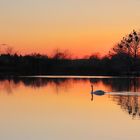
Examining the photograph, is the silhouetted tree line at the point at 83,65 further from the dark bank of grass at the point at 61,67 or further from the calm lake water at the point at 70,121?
the calm lake water at the point at 70,121

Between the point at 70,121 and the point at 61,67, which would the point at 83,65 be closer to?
the point at 61,67

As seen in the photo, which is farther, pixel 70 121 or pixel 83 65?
pixel 83 65

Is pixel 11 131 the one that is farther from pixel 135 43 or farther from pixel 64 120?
pixel 135 43

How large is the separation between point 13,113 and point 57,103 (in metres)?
6.46

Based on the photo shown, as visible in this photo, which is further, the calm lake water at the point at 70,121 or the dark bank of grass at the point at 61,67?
the dark bank of grass at the point at 61,67

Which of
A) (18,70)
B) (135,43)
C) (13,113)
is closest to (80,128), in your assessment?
(13,113)

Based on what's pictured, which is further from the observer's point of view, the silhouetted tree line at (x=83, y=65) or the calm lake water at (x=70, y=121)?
the silhouetted tree line at (x=83, y=65)

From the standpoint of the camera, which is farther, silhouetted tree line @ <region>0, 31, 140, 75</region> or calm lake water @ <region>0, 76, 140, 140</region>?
silhouetted tree line @ <region>0, 31, 140, 75</region>

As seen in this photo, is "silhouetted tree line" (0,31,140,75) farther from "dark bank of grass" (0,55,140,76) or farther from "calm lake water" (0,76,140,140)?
"calm lake water" (0,76,140,140)

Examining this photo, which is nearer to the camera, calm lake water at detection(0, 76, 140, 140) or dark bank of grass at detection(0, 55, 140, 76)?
calm lake water at detection(0, 76, 140, 140)

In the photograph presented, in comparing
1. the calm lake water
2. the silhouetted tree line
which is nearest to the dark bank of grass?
the silhouetted tree line

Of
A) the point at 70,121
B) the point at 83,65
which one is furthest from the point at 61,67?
the point at 70,121

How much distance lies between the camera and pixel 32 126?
19.0 m

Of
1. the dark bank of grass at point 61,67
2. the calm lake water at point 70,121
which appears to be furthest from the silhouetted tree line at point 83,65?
the calm lake water at point 70,121
